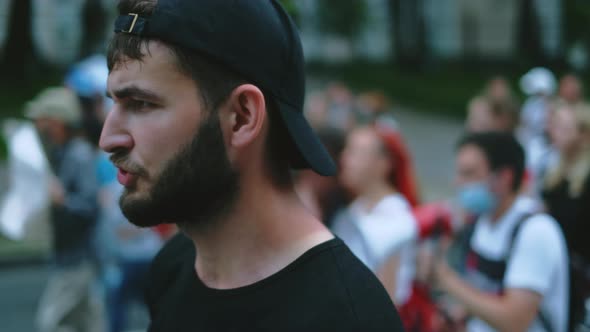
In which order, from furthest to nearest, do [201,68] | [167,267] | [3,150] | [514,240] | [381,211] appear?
[3,150]
[381,211]
[514,240]
[167,267]
[201,68]

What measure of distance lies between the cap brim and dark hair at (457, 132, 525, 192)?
7.56ft

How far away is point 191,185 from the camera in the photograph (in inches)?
71.7

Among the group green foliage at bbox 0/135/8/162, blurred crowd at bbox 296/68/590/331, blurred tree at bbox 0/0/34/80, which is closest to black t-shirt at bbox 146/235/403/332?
blurred crowd at bbox 296/68/590/331

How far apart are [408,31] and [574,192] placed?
37480 millimetres

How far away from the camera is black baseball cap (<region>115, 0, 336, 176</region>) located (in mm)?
1805

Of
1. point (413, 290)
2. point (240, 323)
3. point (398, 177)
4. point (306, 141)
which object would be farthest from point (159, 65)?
point (398, 177)

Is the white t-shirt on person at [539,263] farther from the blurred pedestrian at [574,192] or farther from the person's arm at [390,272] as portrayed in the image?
the person's arm at [390,272]

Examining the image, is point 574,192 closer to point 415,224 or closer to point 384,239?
point 415,224

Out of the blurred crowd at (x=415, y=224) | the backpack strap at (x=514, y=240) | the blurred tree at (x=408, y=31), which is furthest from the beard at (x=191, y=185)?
the blurred tree at (x=408, y=31)

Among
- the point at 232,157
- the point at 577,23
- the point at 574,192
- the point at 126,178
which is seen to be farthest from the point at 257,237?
the point at 577,23

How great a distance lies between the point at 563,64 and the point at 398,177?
1238 inches

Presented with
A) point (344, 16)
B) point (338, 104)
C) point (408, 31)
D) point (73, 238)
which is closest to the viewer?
point (73, 238)

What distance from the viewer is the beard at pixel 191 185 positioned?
5.96ft

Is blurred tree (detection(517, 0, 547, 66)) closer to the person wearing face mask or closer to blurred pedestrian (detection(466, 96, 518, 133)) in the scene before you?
blurred pedestrian (detection(466, 96, 518, 133))
